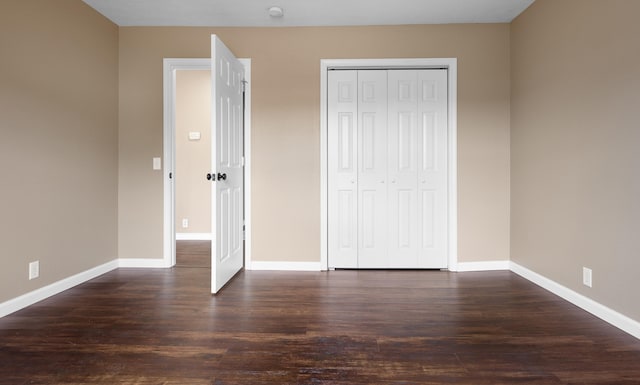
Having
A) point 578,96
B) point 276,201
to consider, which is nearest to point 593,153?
point 578,96

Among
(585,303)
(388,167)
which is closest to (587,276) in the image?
(585,303)

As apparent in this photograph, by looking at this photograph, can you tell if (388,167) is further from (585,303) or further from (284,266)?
(585,303)

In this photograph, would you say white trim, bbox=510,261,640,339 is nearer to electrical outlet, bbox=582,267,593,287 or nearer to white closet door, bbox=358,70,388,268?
electrical outlet, bbox=582,267,593,287

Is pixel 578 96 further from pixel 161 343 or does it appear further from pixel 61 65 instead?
pixel 61 65

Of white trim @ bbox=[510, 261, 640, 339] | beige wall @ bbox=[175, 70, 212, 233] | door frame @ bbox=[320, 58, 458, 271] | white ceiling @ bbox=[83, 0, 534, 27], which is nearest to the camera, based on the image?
white trim @ bbox=[510, 261, 640, 339]

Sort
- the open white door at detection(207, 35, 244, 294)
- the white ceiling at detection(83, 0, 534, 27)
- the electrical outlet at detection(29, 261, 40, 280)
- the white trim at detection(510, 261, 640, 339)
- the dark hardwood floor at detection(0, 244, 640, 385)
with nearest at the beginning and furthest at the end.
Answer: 1. the dark hardwood floor at detection(0, 244, 640, 385)
2. the white trim at detection(510, 261, 640, 339)
3. the electrical outlet at detection(29, 261, 40, 280)
4. the open white door at detection(207, 35, 244, 294)
5. the white ceiling at detection(83, 0, 534, 27)

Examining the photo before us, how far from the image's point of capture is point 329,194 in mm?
3730

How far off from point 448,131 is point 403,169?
590mm

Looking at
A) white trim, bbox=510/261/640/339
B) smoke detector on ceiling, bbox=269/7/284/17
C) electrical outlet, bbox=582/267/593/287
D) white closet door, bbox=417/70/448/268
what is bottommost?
white trim, bbox=510/261/640/339

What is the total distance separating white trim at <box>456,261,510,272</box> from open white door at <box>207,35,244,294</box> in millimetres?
2257

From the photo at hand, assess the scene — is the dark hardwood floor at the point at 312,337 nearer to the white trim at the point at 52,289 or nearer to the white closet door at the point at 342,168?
the white trim at the point at 52,289

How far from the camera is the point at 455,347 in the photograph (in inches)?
79.0

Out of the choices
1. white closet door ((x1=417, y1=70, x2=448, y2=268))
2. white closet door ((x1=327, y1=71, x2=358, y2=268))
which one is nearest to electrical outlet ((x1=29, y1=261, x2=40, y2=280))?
white closet door ((x1=327, y1=71, x2=358, y2=268))

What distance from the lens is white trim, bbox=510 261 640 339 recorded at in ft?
7.23
